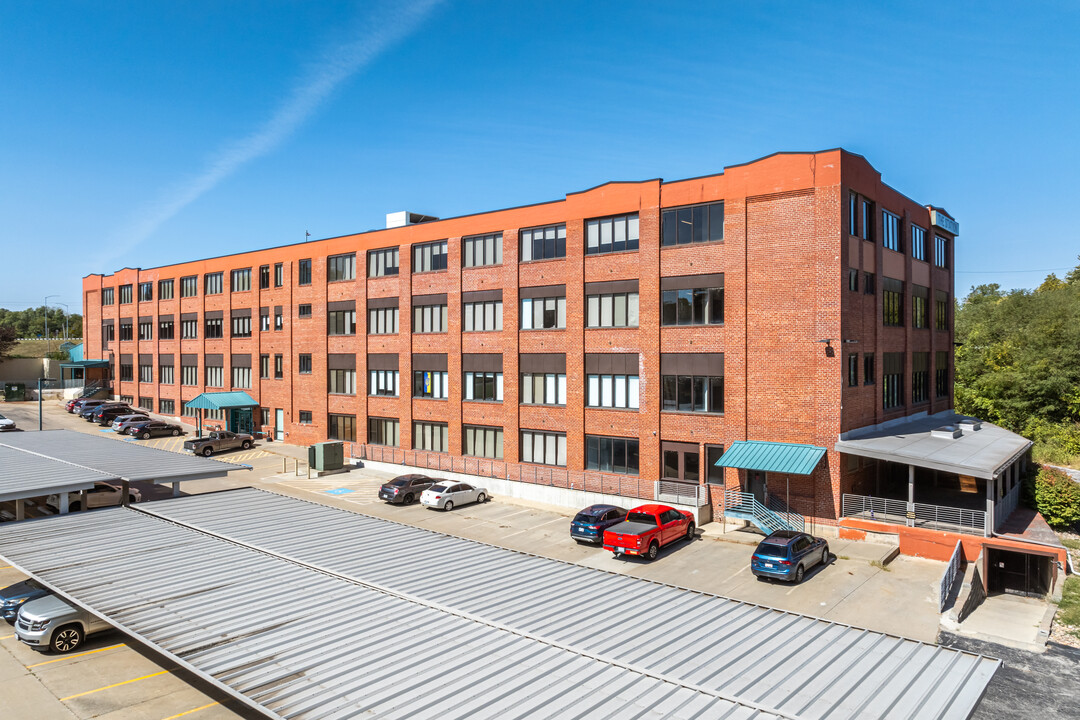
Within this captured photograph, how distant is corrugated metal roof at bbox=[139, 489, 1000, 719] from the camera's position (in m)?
10.5

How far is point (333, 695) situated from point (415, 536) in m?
9.66

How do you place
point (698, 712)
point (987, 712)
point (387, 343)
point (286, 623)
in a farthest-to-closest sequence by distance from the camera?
1. point (387, 343)
2. point (987, 712)
3. point (286, 623)
4. point (698, 712)

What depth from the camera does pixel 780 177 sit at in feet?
101

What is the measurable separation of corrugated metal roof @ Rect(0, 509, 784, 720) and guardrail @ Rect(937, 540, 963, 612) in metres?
14.9

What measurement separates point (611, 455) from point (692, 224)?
12679 mm

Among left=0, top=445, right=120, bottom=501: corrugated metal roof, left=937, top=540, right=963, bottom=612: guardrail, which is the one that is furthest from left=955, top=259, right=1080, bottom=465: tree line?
left=0, top=445, right=120, bottom=501: corrugated metal roof

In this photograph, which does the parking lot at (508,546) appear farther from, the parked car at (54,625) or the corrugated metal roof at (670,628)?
the corrugated metal roof at (670,628)

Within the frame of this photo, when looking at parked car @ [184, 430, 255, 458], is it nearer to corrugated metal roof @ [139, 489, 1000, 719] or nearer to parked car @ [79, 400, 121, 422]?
parked car @ [79, 400, 121, 422]

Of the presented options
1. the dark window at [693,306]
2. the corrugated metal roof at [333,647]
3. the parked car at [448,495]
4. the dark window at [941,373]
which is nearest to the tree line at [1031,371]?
the dark window at [941,373]

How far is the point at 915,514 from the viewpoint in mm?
27953

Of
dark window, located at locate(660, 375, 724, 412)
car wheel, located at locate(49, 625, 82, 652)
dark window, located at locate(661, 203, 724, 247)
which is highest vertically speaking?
dark window, located at locate(661, 203, 724, 247)

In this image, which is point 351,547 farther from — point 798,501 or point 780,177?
point 780,177

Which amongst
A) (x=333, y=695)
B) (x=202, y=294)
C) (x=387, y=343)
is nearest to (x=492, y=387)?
(x=387, y=343)

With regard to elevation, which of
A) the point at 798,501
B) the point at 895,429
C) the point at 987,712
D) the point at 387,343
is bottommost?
the point at 987,712
